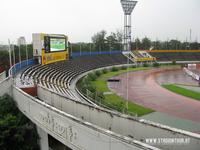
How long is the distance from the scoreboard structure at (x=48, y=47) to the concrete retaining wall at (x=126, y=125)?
19.8 metres

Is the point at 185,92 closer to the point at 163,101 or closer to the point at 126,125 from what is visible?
the point at 163,101

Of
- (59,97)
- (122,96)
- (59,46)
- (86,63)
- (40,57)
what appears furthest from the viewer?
(86,63)

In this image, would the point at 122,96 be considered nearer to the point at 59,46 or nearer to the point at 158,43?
the point at 59,46

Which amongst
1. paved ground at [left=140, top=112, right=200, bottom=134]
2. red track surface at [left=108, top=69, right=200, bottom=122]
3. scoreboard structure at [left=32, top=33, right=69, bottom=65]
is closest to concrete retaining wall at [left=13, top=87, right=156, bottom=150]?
paved ground at [left=140, top=112, right=200, bottom=134]

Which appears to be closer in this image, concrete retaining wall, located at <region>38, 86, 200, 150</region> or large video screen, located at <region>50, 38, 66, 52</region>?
concrete retaining wall, located at <region>38, 86, 200, 150</region>

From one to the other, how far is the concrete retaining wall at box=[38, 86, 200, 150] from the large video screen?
2227cm

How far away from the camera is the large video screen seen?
36.2 meters

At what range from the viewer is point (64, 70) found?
128 ft

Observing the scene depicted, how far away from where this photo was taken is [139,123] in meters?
9.59

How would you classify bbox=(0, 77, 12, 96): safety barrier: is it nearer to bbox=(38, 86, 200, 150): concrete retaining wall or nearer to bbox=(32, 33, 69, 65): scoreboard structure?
bbox=(38, 86, 200, 150): concrete retaining wall

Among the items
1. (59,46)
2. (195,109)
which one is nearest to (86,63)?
(59,46)

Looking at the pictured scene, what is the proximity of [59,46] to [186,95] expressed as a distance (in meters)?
19.2

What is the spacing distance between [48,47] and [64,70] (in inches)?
207

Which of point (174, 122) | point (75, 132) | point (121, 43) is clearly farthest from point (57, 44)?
point (121, 43)
